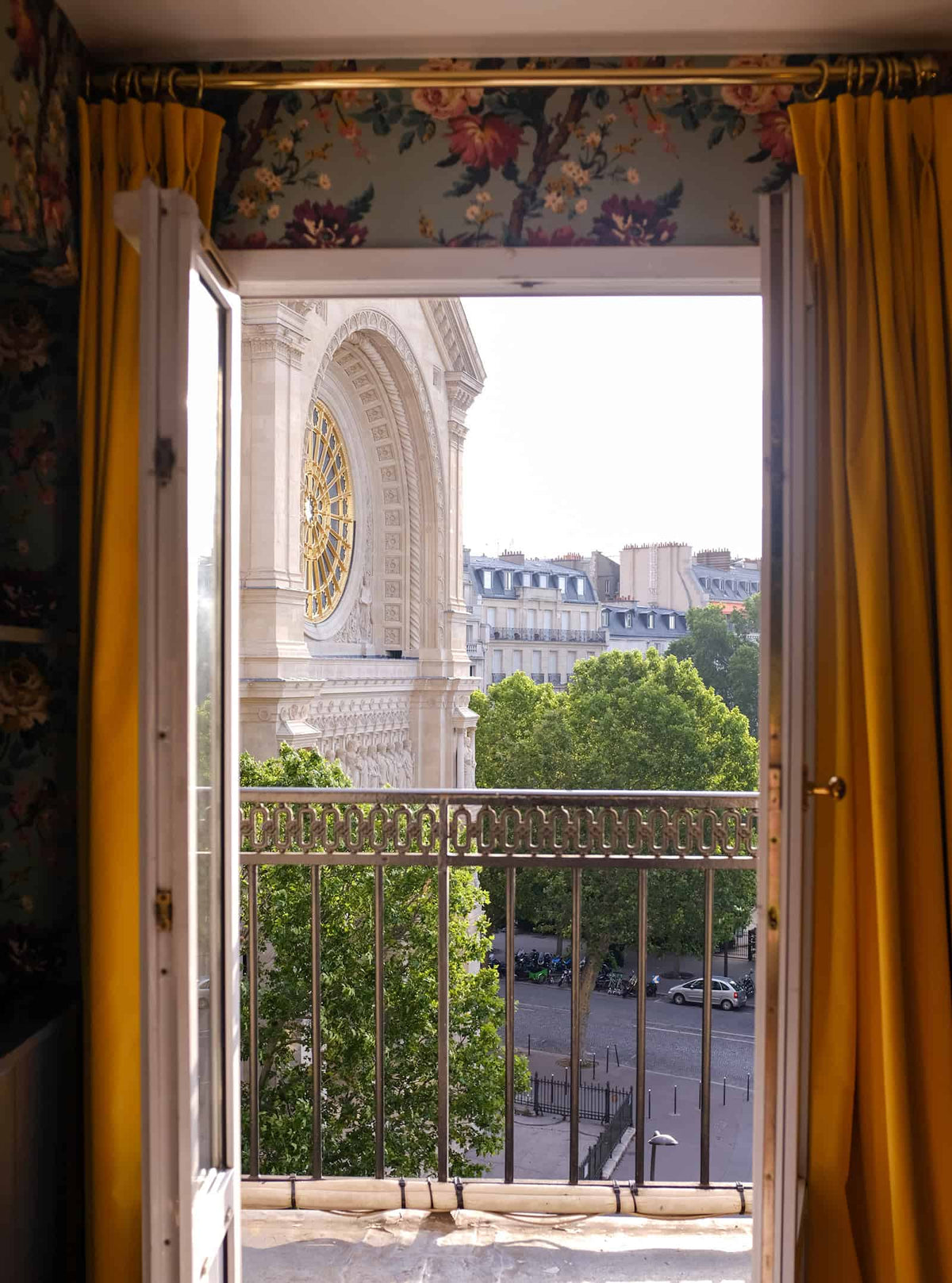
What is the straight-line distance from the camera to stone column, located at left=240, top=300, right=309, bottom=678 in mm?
9203

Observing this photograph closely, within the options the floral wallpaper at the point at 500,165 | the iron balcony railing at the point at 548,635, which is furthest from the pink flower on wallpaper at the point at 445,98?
the iron balcony railing at the point at 548,635

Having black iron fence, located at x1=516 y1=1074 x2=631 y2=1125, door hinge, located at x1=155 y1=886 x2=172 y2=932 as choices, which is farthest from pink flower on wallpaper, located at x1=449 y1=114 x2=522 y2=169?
black iron fence, located at x1=516 y1=1074 x2=631 y2=1125

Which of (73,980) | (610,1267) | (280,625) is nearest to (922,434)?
(610,1267)

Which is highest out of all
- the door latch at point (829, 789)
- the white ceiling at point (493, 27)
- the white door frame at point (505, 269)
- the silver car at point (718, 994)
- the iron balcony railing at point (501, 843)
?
the white ceiling at point (493, 27)

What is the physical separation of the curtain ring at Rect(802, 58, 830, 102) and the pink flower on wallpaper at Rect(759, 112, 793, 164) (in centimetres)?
5

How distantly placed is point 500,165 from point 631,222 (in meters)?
0.27

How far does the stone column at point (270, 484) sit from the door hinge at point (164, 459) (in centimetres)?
792

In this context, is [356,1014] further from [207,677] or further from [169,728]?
[169,728]

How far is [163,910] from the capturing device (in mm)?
1330

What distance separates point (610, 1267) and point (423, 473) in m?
12.4

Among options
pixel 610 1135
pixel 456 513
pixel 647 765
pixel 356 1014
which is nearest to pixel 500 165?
pixel 356 1014

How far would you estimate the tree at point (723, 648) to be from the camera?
25.1 metres

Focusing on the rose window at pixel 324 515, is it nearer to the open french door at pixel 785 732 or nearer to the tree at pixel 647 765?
the tree at pixel 647 765

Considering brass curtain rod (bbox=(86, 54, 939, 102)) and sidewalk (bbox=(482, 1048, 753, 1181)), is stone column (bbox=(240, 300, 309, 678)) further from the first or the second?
brass curtain rod (bbox=(86, 54, 939, 102))
